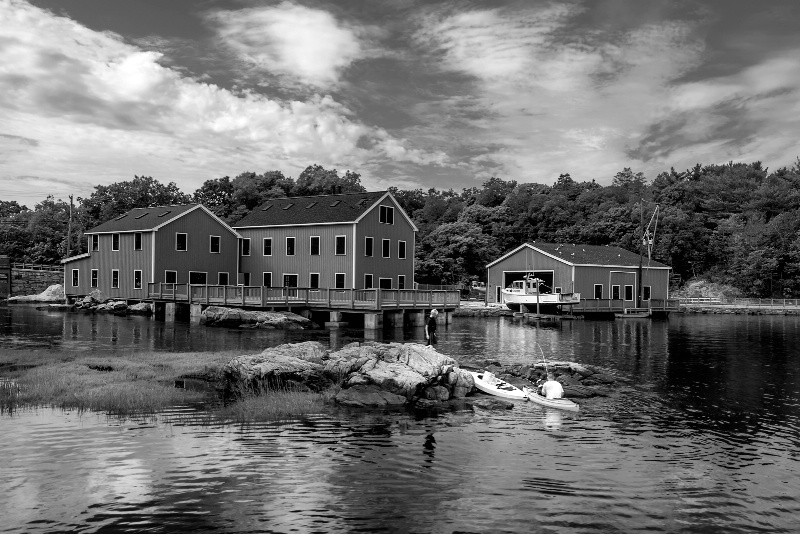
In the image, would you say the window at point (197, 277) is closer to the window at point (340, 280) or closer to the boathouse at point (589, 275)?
the window at point (340, 280)

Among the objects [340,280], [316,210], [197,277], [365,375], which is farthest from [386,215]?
[365,375]

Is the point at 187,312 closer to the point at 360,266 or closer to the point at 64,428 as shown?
the point at 360,266

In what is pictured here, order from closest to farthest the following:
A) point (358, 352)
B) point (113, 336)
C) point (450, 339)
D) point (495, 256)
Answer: point (358, 352)
point (113, 336)
point (450, 339)
point (495, 256)

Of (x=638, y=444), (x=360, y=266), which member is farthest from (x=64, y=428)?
(x=360, y=266)

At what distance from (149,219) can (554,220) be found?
56027 mm

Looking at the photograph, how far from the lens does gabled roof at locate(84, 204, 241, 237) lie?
50.1 meters

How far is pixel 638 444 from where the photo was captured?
43.6 feet

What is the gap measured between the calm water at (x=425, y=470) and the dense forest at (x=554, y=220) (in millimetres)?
58075

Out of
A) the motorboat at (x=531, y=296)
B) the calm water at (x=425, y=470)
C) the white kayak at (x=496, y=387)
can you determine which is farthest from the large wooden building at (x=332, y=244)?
the calm water at (x=425, y=470)

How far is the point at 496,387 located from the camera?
18.4 meters

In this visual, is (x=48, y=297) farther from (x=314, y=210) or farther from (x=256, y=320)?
(x=256, y=320)

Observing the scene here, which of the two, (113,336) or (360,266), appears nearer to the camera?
(113,336)

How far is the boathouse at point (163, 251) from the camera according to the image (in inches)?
1944

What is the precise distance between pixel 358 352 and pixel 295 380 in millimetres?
2355
